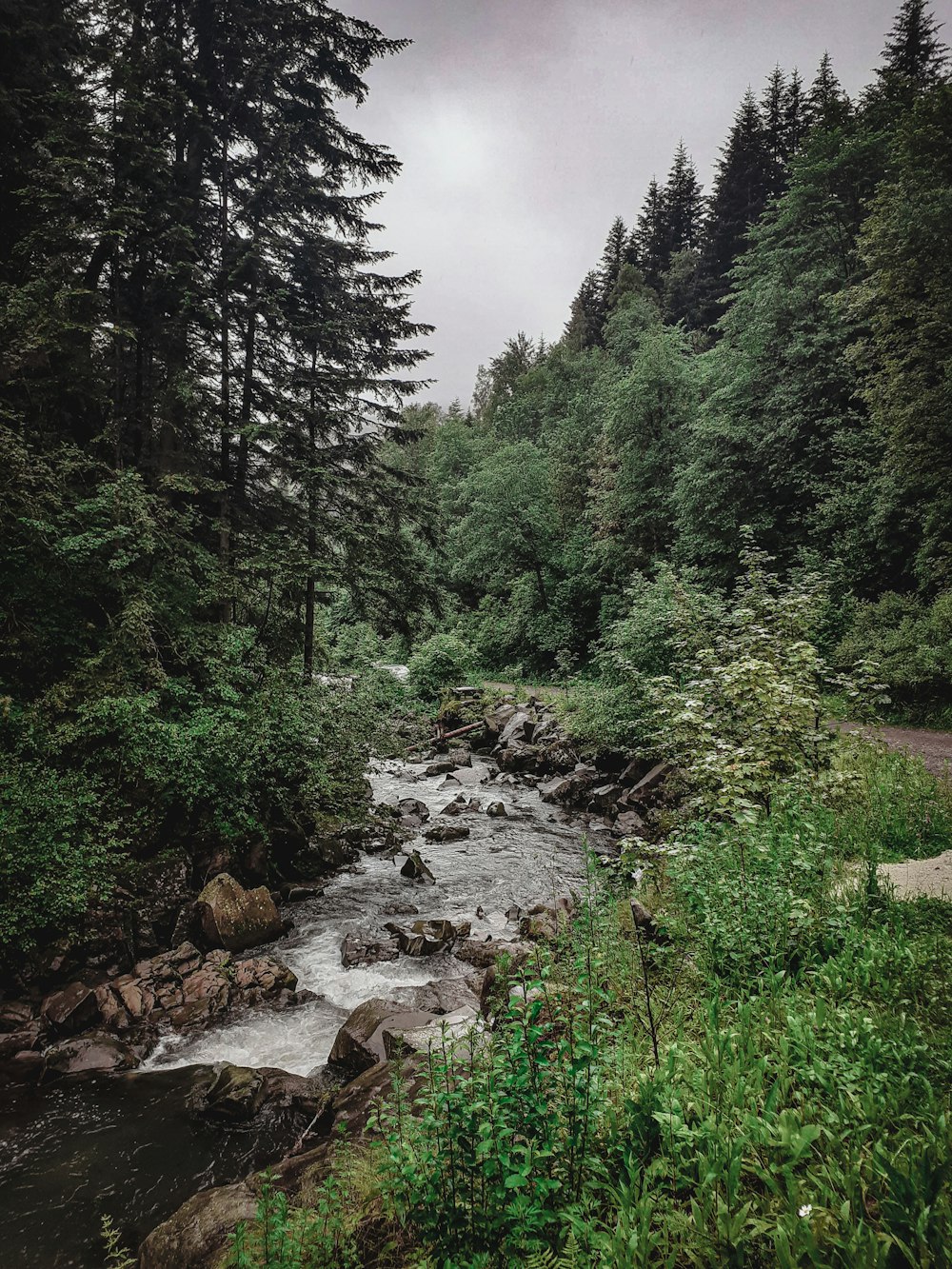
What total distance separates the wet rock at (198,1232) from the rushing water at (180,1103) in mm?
706

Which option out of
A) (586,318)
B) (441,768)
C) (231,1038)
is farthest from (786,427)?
(586,318)

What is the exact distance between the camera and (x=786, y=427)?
61.1 ft

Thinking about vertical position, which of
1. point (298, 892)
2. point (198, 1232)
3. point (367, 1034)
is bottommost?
point (298, 892)

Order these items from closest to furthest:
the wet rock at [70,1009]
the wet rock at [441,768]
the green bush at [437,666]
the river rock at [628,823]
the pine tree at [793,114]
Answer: the wet rock at [70,1009] < the river rock at [628,823] < the wet rock at [441,768] < the green bush at [437,666] < the pine tree at [793,114]

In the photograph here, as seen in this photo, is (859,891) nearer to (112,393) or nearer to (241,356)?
(112,393)

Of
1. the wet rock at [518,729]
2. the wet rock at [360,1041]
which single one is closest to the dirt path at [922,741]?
the wet rock at [360,1041]

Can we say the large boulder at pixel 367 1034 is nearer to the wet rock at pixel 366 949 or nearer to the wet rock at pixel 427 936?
the wet rock at pixel 366 949

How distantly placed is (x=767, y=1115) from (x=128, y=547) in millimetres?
9042

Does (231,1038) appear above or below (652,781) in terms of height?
below

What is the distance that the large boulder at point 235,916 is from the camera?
7227mm

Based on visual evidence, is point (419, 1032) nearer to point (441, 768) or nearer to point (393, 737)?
point (393, 737)

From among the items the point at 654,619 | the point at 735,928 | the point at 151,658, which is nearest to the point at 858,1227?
the point at 735,928

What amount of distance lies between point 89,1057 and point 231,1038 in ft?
4.28

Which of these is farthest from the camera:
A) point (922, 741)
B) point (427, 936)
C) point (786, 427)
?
point (786, 427)
